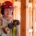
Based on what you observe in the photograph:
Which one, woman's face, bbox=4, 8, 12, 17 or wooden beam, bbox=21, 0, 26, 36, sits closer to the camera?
woman's face, bbox=4, 8, 12, 17

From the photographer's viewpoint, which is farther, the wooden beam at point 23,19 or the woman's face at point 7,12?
the wooden beam at point 23,19

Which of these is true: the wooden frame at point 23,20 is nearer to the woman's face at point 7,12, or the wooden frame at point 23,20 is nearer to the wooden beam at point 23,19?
the wooden beam at point 23,19

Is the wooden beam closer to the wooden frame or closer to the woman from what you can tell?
the wooden frame

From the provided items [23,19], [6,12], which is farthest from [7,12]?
[23,19]

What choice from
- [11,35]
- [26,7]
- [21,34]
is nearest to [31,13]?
[26,7]

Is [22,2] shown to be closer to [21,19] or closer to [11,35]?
[21,19]

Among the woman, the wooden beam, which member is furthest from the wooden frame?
the woman

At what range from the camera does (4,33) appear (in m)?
0.89

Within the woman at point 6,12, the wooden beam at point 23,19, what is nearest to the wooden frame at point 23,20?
the wooden beam at point 23,19

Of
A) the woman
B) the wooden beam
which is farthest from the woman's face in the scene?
the wooden beam

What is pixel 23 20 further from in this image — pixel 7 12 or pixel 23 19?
pixel 7 12

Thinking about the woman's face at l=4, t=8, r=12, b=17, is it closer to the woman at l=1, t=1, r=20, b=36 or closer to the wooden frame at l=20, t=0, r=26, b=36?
the woman at l=1, t=1, r=20, b=36

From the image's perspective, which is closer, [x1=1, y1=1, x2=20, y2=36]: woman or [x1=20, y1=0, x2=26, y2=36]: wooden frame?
[x1=1, y1=1, x2=20, y2=36]: woman

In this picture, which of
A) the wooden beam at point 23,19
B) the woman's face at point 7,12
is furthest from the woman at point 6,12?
the wooden beam at point 23,19
